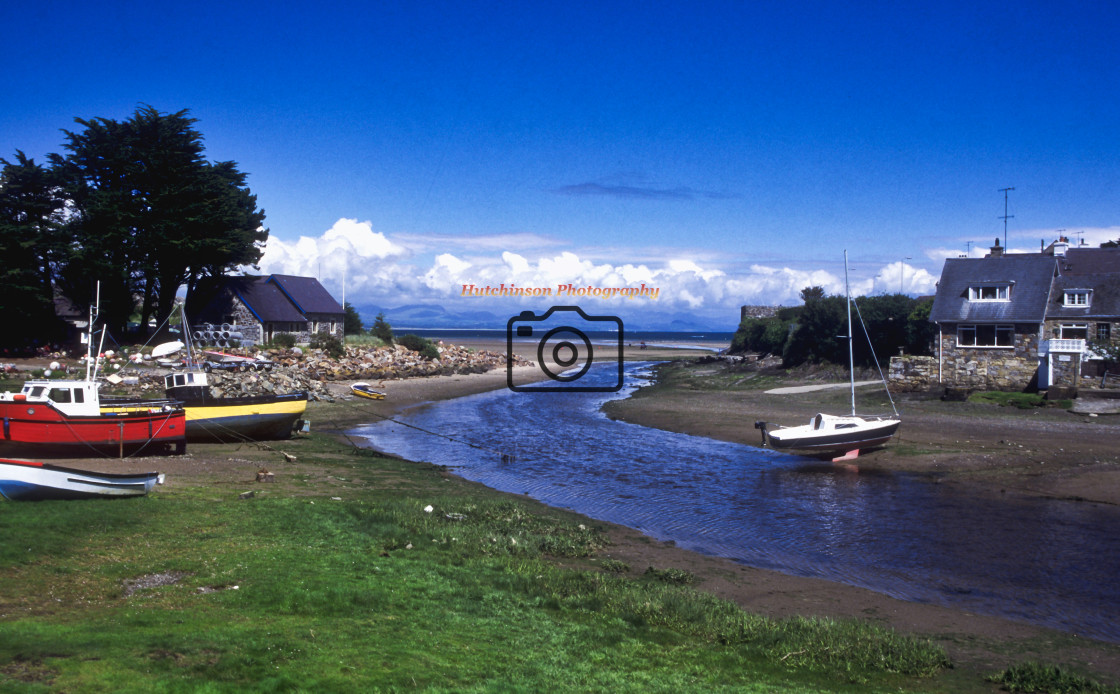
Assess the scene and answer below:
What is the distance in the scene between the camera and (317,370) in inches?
2146

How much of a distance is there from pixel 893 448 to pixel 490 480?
1605 centimetres

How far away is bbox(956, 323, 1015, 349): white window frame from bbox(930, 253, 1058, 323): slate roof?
1.40 ft

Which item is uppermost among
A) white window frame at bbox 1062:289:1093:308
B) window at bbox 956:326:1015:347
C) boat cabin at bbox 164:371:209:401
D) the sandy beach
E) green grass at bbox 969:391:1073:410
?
white window frame at bbox 1062:289:1093:308

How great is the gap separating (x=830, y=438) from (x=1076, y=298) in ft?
86.5

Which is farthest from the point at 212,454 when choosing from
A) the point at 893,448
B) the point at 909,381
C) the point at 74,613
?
the point at 909,381

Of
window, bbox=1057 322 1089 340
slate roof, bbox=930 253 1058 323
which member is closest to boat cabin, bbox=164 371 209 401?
slate roof, bbox=930 253 1058 323

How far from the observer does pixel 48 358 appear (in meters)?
48.1

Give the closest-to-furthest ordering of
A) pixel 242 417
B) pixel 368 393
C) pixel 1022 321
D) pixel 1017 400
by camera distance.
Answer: pixel 242 417, pixel 1017 400, pixel 1022 321, pixel 368 393

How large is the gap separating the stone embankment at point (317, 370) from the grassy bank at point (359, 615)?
1045 inches

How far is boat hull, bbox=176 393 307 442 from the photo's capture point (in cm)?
2738

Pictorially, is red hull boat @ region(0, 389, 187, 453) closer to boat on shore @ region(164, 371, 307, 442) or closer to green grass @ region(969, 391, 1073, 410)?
boat on shore @ region(164, 371, 307, 442)

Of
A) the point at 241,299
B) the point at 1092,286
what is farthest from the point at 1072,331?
the point at 241,299

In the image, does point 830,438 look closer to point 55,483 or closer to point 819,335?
point 55,483

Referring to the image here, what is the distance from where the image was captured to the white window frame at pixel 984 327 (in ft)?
146
